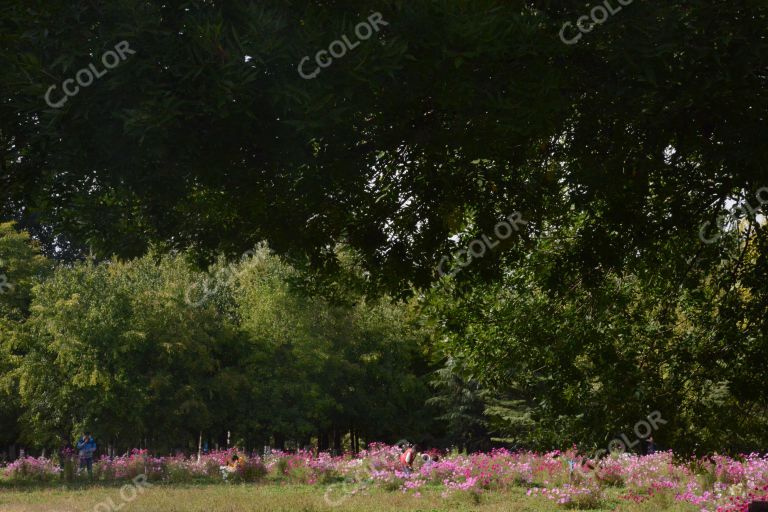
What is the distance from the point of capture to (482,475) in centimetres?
2456

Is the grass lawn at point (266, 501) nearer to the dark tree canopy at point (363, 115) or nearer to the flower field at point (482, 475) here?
the flower field at point (482, 475)

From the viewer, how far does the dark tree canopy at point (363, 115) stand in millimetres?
5859

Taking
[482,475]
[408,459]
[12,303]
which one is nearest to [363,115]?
[482,475]

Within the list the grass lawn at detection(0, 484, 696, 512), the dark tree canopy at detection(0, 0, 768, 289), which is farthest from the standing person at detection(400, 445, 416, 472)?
the dark tree canopy at detection(0, 0, 768, 289)

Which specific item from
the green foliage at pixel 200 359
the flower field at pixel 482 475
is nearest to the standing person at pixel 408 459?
the flower field at pixel 482 475

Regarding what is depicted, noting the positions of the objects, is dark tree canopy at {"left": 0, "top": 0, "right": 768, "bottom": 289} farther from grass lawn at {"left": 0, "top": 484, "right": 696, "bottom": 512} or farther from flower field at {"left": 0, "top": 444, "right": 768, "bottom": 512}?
grass lawn at {"left": 0, "top": 484, "right": 696, "bottom": 512}

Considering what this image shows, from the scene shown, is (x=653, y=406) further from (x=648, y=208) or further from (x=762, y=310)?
(x=648, y=208)

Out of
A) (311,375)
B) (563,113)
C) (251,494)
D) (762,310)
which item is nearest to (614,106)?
(563,113)

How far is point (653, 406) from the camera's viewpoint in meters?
10.6

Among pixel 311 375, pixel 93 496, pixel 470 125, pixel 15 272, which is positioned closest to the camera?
pixel 470 125

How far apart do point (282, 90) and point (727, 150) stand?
150 inches

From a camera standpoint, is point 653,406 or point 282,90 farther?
point 653,406

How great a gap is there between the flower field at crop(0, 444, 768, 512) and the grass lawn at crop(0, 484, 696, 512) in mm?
333

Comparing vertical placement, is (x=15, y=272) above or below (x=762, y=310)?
above
